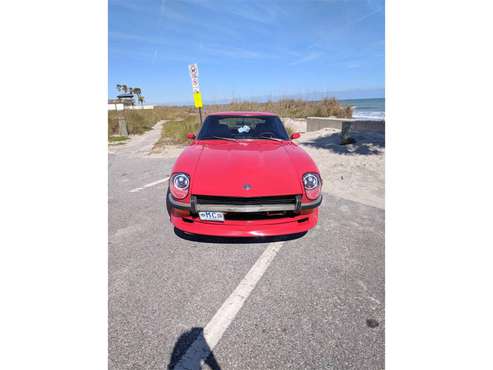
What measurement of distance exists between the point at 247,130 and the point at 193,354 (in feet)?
9.46

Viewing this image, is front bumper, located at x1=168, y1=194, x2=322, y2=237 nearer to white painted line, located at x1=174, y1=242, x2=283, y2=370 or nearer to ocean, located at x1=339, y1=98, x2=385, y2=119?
white painted line, located at x1=174, y1=242, x2=283, y2=370

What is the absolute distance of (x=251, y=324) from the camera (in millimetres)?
1571

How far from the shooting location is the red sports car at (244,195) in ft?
7.23

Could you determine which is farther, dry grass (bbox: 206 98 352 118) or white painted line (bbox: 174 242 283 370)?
dry grass (bbox: 206 98 352 118)

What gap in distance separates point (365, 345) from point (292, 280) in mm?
672

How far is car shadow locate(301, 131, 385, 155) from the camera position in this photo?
6.73 meters

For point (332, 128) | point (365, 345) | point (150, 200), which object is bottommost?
point (365, 345)

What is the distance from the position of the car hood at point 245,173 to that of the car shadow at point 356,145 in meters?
4.70

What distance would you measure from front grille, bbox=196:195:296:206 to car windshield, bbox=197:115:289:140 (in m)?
1.38

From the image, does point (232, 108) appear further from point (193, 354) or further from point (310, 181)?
point (193, 354)

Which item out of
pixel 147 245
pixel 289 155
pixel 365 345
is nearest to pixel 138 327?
pixel 147 245

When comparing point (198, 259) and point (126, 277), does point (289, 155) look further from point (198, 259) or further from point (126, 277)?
point (126, 277)

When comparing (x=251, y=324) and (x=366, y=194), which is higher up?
(x=366, y=194)

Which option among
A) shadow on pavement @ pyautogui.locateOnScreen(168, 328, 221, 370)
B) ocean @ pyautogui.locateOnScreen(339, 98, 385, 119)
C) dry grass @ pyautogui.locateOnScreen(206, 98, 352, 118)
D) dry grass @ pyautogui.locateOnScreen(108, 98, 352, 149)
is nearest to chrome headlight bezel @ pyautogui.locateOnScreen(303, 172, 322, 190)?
shadow on pavement @ pyautogui.locateOnScreen(168, 328, 221, 370)
